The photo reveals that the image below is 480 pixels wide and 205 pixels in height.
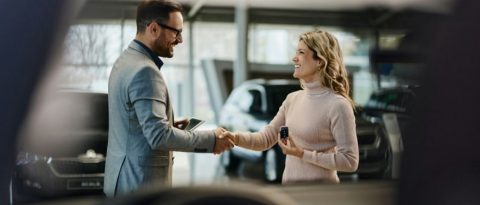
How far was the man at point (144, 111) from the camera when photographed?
→ 2.41 meters

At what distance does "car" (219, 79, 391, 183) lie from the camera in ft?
9.10

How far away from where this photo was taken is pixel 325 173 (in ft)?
8.75

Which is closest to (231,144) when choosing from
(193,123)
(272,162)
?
(193,123)

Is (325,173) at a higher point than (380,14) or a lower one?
lower

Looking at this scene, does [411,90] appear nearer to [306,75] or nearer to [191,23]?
[306,75]

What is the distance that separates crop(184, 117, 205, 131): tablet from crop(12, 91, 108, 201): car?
1.14 feet

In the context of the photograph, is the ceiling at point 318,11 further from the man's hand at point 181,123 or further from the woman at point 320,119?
the man's hand at point 181,123

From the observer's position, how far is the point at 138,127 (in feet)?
8.00

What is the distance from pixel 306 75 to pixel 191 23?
0.56 meters

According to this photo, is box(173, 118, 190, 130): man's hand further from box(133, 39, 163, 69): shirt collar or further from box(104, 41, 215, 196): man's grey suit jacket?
box(133, 39, 163, 69): shirt collar

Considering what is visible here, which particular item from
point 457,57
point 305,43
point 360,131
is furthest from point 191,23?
point 457,57

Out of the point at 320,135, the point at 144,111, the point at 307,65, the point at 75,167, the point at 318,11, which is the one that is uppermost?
the point at 318,11

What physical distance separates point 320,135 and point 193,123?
1.74ft

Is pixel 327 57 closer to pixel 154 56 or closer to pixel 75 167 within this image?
pixel 154 56
